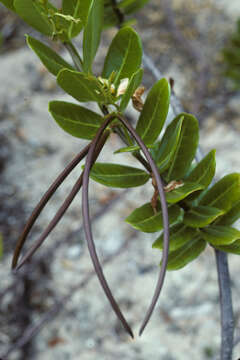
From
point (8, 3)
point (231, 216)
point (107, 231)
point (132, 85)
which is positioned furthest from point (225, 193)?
point (107, 231)

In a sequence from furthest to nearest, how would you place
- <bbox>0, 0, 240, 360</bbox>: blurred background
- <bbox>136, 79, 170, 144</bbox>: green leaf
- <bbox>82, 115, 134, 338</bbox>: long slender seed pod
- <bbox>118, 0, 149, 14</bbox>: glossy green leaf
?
<bbox>0, 0, 240, 360</bbox>: blurred background → <bbox>118, 0, 149, 14</bbox>: glossy green leaf → <bbox>136, 79, 170, 144</bbox>: green leaf → <bbox>82, 115, 134, 338</bbox>: long slender seed pod

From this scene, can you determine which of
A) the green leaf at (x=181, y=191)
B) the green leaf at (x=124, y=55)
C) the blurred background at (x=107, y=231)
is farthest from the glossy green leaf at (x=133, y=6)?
the blurred background at (x=107, y=231)

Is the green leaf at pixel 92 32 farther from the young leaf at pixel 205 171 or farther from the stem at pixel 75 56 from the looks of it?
the young leaf at pixel 205 171

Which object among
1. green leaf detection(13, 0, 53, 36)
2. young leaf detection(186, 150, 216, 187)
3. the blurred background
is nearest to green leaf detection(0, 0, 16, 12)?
green leaf detection(13, 0, 53, 36)

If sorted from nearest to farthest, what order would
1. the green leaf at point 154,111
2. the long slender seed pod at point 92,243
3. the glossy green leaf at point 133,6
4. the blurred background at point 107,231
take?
the long slender seed pod at point 92,243 < the green leaf at point 154,111 < the glossy green leaf at point 133,6 < the blurred background at point 107,231

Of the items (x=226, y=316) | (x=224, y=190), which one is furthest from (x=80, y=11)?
(x=226, y=316)

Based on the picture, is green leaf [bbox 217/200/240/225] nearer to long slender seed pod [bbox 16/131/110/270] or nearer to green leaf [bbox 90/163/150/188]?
green leaf [bbox 90/163/150/188]

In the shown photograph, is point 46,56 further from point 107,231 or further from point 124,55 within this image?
point 107,231
